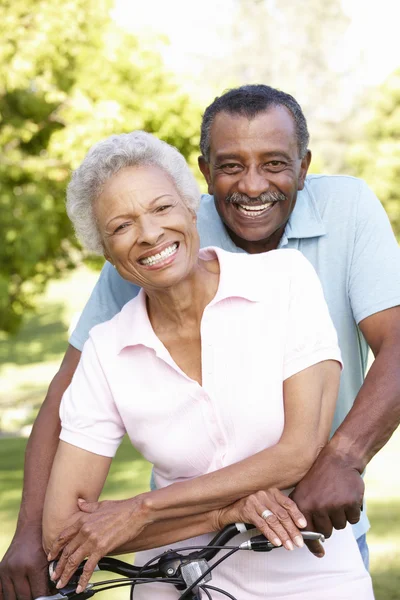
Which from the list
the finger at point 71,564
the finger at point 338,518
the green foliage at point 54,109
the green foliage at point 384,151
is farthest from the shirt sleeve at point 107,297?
the green foliage at point 384,151

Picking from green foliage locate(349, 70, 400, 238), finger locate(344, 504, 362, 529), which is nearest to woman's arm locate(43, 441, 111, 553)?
finger locate(344, 504, 362, 529)

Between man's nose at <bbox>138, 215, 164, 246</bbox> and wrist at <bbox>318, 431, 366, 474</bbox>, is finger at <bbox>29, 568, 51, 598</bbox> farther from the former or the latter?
man's nose at <bbox>138, 215, 164, 246</bbox>

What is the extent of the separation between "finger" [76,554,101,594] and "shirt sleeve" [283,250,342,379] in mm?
642

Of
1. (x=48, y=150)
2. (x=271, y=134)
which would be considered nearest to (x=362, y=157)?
(x=48, y=150)

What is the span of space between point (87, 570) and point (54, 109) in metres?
9.40

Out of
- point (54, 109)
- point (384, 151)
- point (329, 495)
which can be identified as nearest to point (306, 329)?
point (329, 495)

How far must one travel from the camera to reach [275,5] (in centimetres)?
4200

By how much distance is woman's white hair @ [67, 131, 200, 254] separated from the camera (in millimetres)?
2457

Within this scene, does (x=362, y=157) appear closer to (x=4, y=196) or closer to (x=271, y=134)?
(x=4, y=196)

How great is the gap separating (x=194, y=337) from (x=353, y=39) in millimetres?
41436

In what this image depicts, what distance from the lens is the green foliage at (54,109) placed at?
9586mm

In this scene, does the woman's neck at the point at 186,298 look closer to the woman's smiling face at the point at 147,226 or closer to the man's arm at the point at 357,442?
the woman's smiling face at the point at 147,226

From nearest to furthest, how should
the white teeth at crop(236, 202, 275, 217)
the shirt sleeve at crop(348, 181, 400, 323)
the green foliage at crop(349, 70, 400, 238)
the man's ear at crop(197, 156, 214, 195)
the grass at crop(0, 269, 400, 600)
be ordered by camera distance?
1. the shirt sleeve at crop(348, 181, 400, 323)
2. the white teeth at crop(236, 202, 275, 217)
3. the man's ear at crop(197, 156, 214, 195)
4. the grass at crop(0, 269, 400, 600)
5. the green foliage at crop(349, 70, 400, 238)

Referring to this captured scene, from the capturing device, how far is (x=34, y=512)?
8.54 feet
